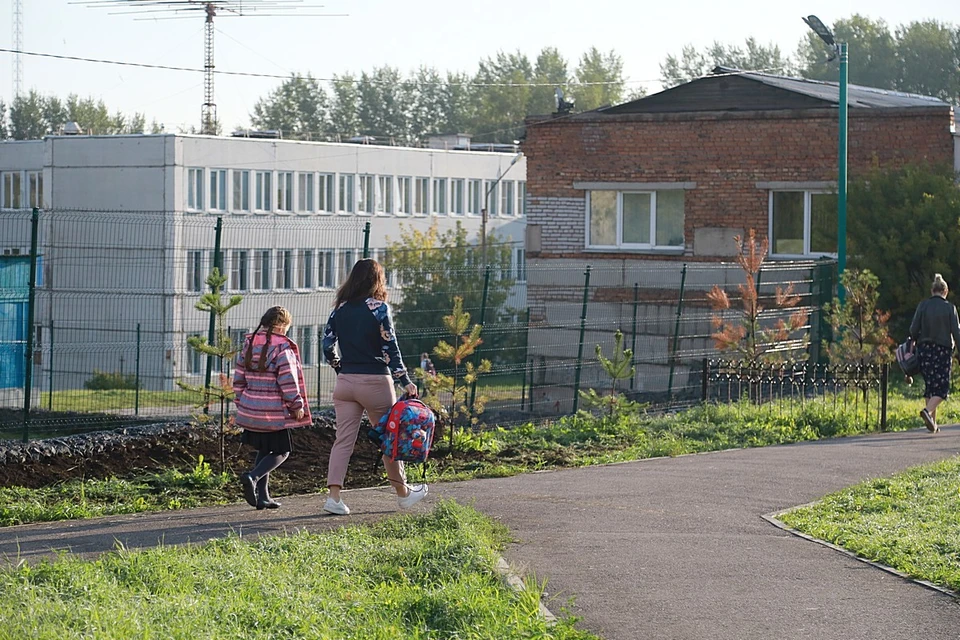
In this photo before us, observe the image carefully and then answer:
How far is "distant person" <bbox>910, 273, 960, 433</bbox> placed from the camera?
15.1 metres

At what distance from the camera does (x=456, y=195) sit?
236 ft

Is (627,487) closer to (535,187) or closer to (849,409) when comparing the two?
(849,409)

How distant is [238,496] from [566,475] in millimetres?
2838

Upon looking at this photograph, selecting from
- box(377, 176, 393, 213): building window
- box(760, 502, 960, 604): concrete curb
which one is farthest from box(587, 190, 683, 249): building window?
box(377, 176, 393, 213): building window

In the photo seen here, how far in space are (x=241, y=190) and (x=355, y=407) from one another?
52619 millimetres

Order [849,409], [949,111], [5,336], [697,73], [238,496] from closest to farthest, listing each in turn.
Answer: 1. [238,496]
2. [849,409]
3. [5,336]
4. [949,111]
5. [697,73]

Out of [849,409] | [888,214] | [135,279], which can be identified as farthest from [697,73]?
[849,409]

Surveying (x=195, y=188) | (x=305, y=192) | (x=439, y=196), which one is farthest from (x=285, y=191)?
(x=439, y=196)

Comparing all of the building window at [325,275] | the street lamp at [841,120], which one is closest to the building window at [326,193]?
the building window at [325,275]

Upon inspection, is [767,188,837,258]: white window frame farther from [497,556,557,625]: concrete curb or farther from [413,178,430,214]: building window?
[413,178,430,214]: building window

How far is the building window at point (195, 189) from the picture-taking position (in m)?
57.7

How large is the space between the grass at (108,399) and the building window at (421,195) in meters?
43.8

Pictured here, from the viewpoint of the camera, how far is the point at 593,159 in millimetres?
29938

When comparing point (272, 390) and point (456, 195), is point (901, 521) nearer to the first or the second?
point (272, 390)
